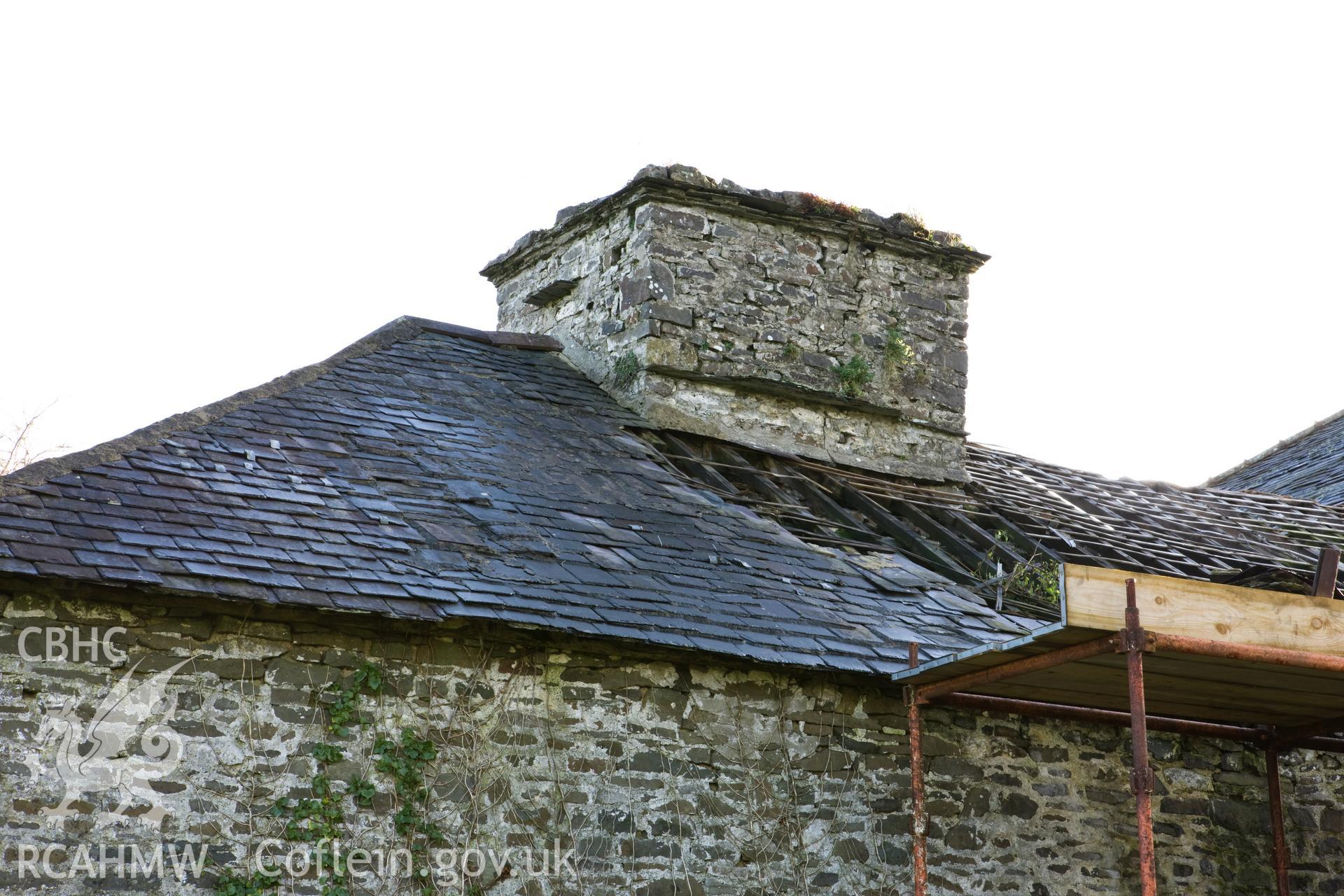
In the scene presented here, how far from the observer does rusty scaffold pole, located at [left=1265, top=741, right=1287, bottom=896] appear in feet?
27.3

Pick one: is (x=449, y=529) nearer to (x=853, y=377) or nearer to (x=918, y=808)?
(x=918, y=808)

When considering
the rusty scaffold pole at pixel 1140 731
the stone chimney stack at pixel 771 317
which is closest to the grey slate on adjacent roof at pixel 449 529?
the stone chimney stack at pixel 771 317

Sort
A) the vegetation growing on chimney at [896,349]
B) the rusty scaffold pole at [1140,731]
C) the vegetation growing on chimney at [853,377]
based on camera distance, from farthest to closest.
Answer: the vegetation growing on chimney at [896,349] < the vegetation growing on chimney at [853,377] < the rusty scaffold pole at [1140,731]

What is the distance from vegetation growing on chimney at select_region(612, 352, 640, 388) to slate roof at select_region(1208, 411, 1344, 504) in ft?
26.1

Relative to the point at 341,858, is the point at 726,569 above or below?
above

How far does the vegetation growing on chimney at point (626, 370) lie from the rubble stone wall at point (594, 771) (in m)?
3.40

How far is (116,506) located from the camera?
6461mm

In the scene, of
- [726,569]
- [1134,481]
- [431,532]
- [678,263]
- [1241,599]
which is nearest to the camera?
[1241,599]

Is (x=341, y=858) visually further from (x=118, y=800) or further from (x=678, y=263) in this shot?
(x=678, y=263)

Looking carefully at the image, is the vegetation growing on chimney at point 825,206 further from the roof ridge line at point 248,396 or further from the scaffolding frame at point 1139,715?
the scaffolding frame at point 1139,715

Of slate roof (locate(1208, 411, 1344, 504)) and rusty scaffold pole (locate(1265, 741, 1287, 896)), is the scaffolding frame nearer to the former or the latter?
rusty scaffold pole (locate(1265, 741, 1287, 896))

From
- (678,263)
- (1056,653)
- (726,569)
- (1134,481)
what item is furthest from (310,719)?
(1134,481)

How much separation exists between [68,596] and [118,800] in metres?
0.93

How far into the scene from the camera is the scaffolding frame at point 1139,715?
5.75 metres
